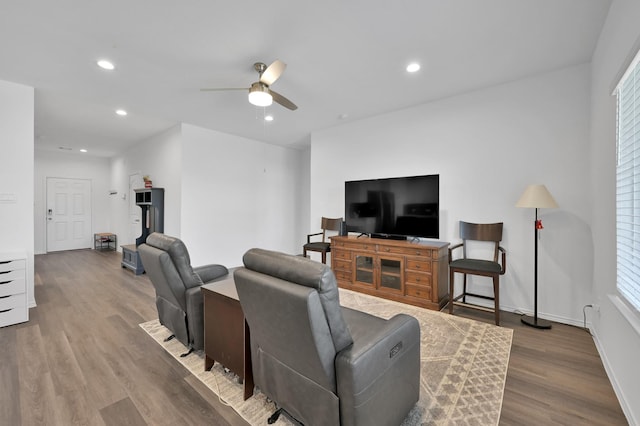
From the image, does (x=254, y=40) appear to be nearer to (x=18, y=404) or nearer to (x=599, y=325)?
(x=18, y=404)

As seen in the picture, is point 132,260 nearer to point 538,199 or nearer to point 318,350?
point 318,350

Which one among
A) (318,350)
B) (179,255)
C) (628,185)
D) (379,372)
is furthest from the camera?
(179,255)

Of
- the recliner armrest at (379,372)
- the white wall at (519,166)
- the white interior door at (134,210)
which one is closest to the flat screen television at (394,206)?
the white wall at (519,166)

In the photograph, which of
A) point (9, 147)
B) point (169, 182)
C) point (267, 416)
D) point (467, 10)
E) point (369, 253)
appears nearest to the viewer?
point (267, 416)

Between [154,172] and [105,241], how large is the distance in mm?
3681

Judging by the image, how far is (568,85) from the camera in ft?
9.55

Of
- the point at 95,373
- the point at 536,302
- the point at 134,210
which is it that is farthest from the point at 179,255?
the point at 134,210

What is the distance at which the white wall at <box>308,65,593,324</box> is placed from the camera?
9.42 ft

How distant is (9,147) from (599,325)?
6.49 metres

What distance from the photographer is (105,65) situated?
2.84 m

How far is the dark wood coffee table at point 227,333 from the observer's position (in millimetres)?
1756

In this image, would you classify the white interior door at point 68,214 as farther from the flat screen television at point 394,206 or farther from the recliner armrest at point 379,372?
the recliner armrest at point 379,372

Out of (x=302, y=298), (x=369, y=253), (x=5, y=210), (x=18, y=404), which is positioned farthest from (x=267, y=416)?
(x=5, y=210)

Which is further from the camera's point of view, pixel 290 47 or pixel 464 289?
pixel 464 289
